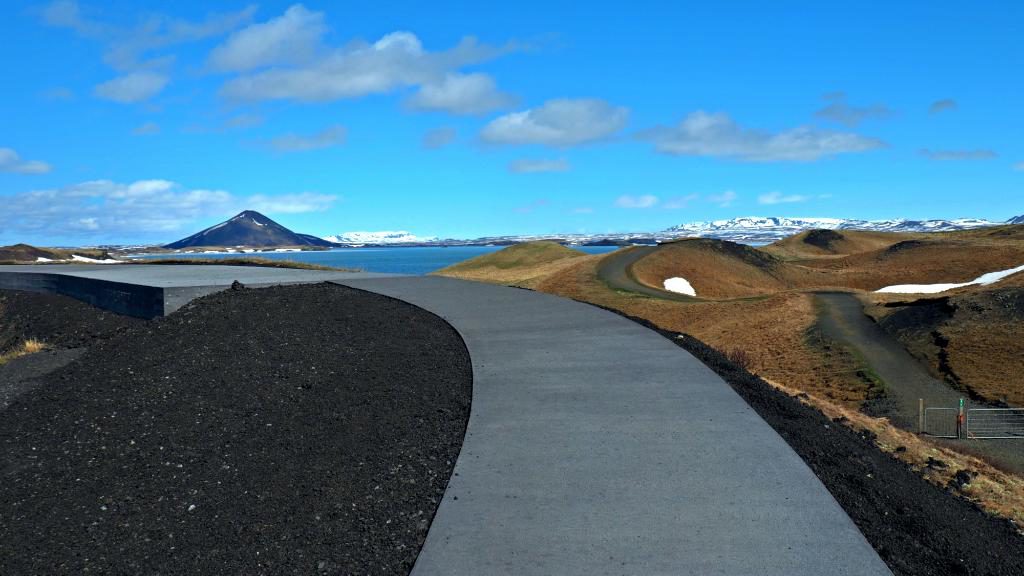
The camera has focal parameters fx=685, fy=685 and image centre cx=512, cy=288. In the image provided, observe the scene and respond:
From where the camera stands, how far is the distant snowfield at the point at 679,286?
176 ft

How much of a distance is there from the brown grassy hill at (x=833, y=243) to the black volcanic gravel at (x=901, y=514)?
12773 cm

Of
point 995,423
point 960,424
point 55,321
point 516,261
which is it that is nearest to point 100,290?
point 55,321

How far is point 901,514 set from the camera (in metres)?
5.35

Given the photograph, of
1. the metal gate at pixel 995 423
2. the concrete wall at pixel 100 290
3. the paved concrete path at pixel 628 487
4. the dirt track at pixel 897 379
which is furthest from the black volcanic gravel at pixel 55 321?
the metal gate at pixel 995 423

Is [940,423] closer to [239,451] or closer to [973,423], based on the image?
[973,423]

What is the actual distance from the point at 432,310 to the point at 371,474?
847 centimetres

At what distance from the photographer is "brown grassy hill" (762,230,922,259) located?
132m

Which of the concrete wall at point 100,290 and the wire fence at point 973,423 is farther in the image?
the wire fence at point 973,423

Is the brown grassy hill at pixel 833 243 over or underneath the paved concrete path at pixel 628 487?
over

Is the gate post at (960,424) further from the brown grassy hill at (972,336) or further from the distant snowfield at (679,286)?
the distant snowfield at (679,286)

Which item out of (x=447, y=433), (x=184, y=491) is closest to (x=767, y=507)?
(x=447, y=433)

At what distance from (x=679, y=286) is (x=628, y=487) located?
167ft

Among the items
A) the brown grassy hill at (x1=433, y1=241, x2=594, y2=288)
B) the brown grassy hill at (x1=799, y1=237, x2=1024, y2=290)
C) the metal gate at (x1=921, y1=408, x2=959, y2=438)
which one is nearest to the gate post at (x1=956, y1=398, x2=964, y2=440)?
the metal gate at (x1=921, y1=408, x2=959, y2=438)

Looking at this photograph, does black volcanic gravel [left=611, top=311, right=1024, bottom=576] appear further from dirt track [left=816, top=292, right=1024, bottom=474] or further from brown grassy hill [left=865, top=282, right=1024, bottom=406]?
brown grassy hill [left=865, top=282, right=1024, bottom=406]
